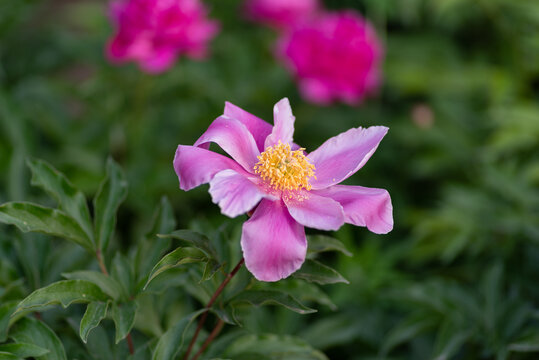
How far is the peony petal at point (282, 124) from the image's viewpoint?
3.13 ft

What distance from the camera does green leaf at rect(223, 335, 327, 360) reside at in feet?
3.38

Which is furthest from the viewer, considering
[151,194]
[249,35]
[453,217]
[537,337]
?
[249,35]

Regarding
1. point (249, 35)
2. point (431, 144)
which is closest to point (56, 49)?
point (249, 35)

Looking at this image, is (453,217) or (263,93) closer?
(453,217)

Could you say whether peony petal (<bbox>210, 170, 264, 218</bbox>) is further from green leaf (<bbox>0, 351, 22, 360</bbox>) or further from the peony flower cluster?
the peony flower cluster

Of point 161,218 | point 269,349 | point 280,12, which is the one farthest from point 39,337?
point 280,12

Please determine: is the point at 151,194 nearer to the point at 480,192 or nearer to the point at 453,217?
the point at 453,217

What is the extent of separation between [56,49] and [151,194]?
758mm

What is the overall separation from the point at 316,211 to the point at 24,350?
49 cm

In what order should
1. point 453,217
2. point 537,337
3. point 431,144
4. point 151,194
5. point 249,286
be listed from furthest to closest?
point 431,144
point 151,194
point 453,217
point 537,337
point 249,286

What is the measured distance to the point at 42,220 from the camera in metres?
0.96

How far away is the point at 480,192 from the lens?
1.90 metres

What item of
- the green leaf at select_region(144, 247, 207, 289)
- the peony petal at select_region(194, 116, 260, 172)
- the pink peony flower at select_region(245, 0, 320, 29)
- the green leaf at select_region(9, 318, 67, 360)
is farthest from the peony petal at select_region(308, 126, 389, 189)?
the pink peony flower at select_region(245, 0, 320, 29)

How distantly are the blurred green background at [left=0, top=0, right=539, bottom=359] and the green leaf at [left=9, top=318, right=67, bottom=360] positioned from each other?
0.41ft
